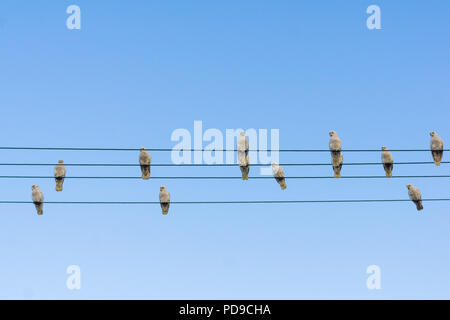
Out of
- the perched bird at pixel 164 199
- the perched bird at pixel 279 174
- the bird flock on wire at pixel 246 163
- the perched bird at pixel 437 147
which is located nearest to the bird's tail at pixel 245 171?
the bird flock on wire at pixel 246 163

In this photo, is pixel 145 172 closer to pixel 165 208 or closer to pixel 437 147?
pixel 165 208

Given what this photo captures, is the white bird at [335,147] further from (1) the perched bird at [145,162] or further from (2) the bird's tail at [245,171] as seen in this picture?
(1) the perched bird at [145,162]

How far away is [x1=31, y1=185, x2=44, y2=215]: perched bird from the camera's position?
24.3 m

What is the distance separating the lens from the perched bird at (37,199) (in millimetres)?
24266

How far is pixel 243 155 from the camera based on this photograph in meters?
24.0

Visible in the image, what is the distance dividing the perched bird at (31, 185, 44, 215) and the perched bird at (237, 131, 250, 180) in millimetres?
6031

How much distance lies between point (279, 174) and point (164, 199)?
3583mm

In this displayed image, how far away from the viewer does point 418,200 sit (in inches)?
949

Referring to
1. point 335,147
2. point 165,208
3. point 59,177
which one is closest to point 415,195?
point 335,147

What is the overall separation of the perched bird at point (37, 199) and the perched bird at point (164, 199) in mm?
3518

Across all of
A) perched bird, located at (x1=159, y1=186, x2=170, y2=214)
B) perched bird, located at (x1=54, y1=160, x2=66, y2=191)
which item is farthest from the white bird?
Answer: perched bird, located at (x1=54, y1=160, x2=66, y2=191)
